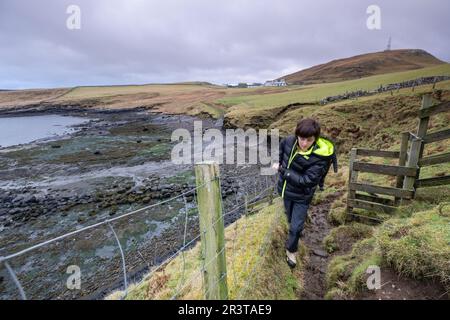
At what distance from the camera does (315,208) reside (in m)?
9.19

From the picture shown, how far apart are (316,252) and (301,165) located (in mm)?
3056

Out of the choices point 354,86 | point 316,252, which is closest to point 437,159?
point 316,252

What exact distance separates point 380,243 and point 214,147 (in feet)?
85.9

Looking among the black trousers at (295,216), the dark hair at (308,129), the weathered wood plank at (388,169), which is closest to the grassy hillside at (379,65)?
the weathered wood plank at (388,169)

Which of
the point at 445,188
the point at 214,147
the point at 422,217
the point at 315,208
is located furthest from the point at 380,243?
the point at 214,147

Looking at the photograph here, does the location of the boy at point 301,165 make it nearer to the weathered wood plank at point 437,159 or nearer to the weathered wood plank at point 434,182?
the weathered wood plank at point 437,159

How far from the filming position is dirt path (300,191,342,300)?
5023mm

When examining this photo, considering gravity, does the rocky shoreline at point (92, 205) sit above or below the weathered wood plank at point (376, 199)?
below

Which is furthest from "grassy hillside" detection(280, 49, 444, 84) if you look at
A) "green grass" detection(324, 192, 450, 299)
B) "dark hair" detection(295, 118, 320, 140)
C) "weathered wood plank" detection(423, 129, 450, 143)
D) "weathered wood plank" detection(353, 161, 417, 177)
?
"dark hair" detection(295, 118, 320, 140)

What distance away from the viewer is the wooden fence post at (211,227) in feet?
9.62

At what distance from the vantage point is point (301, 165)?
14.6 feet

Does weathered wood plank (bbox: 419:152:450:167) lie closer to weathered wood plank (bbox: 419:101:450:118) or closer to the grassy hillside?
weathered wood plank (bbox: 419:101:450:118)

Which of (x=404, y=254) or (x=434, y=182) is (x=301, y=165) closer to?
(x=404, y=254)
